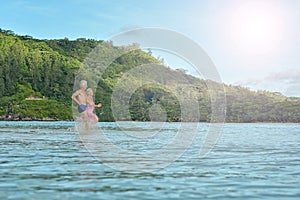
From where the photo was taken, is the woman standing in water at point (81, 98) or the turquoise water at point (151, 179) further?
the woman standing in water at point (81, 98)

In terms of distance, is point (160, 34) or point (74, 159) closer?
point (74, 159)

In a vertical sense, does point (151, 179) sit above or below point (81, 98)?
below

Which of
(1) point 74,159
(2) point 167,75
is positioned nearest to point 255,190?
(1) point 74,159

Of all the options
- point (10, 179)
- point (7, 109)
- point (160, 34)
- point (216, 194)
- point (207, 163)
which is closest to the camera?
point (216, 194)

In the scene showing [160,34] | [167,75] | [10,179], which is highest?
[167,75]

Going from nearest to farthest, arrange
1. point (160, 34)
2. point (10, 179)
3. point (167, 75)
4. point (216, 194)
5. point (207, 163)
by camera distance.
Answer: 1. point (216, 194)
2. point (10, 179)
3. point (207, 163)
4. point (160, 34)
5. point (167, 75)

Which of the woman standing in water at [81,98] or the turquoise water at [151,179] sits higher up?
the woman standing in water at [81,98]

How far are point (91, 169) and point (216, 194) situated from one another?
540 cm

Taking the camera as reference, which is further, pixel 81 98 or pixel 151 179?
pixel 81 98

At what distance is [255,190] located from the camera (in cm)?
1191

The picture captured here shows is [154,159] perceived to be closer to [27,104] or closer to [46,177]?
[46,177]

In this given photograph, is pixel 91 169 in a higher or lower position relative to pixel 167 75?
lower

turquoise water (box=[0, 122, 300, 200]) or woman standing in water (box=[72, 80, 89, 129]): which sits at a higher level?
woman standing in water (box=[72, 80, 89, 129])

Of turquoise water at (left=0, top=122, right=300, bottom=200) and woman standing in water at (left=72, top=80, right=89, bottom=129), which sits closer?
turquoise water at (left=0, top=122, right=300, bottom=200)
